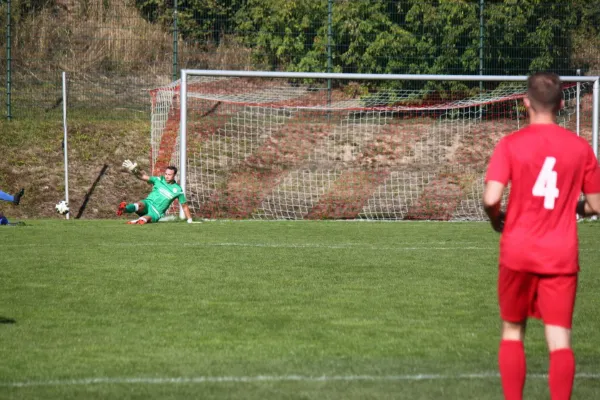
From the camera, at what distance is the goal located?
1928 cm

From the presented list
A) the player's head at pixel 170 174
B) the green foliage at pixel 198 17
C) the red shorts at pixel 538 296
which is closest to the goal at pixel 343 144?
the green foliage at pixel 198 17

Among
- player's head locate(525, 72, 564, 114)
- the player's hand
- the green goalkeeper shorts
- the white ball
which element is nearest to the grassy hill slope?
the white ball

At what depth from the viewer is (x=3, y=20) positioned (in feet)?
69.4

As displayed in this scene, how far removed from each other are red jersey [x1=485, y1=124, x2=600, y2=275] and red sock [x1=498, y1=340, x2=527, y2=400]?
388 mm

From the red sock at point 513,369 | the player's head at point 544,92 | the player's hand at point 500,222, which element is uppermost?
the player's head at point 544,92

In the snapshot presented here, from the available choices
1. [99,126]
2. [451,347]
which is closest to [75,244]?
[451,347]

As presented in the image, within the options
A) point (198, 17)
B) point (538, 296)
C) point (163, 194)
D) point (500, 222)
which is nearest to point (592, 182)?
point (500, 222)

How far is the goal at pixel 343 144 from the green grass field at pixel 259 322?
694cm

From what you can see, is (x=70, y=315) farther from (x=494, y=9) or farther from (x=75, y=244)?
(x=494, y=9)

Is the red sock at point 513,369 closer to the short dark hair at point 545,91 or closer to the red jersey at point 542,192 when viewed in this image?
the red jersey at point 542,192

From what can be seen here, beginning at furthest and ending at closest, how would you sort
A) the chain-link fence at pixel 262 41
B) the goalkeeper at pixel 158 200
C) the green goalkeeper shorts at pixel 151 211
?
the chain-link fence at pixel 262 41 < the green goalkeeper shorts at pixel 151 211 < the goalkeeper at pixel 158 200

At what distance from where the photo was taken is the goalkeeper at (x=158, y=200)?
15883mm

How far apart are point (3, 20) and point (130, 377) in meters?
17.7

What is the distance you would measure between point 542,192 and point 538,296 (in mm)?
473
